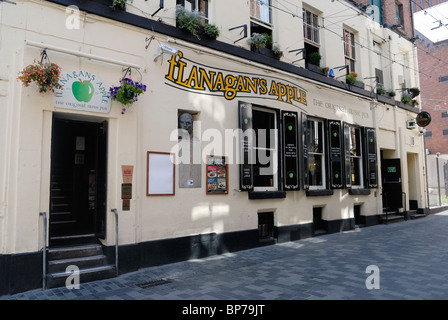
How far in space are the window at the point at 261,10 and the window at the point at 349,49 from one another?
4550mm

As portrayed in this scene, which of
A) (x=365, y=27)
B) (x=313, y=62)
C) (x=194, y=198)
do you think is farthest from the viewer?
(x=365, y=27)

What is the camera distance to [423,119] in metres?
16.0

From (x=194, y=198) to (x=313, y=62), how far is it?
686 cm

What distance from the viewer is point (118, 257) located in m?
6.32

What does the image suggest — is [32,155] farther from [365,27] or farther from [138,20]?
[365,27]

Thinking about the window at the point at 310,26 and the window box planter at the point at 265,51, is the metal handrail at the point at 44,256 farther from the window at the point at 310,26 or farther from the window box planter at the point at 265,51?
the window at the point at 310,26

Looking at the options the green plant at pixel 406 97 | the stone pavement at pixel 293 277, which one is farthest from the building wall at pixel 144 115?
the green plant at pixel 406 97

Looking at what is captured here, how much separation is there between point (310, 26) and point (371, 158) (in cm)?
577

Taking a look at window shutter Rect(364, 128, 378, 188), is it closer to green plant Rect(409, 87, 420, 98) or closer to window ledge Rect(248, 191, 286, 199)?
green plant Rect(409, 87, 420, 98)

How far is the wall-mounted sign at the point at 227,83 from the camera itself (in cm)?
757

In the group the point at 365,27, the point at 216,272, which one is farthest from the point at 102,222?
the point at 365,27

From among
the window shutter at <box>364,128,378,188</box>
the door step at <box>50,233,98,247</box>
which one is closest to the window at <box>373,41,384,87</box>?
the window shutter at <box>364,128,378,188</box>

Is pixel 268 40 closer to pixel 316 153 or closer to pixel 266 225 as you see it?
pixel 316 153
